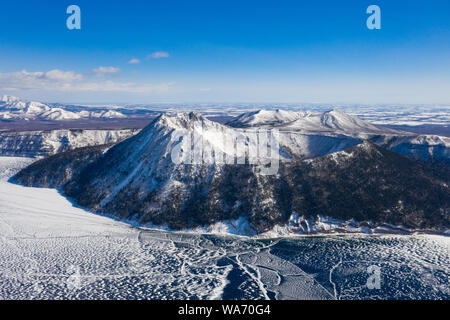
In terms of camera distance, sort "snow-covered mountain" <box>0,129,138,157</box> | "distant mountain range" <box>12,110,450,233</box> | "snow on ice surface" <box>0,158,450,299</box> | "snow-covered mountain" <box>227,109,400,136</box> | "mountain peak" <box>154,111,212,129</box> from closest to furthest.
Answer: "snow on ice surface" <box>0,158,450,299</box>
"distant mountain range" <box>12,110,450,233</box>
"mountain peak" <box>154,111,212,129</box>
"snow-covered mountain" <box>0,129,138,157</box>
"snow-covered mountain" <box>227,109,400,136</box>

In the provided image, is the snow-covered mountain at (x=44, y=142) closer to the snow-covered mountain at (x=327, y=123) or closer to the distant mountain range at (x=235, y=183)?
the distant mountain range at (x=235, y=183)

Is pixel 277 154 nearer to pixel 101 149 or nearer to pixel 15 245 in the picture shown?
pixel 101 149

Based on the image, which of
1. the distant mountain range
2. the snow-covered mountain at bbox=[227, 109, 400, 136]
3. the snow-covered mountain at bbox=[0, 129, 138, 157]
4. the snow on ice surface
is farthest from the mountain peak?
the snow-covered mountain at bbox=[227, 109, 400, 136]

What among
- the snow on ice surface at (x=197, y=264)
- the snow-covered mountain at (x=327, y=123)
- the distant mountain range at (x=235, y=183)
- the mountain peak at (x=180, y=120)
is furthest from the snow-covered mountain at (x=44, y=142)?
the snow on ice surface at (x=197, y=264)

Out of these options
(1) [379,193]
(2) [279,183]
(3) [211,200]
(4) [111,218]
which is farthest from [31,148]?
(1) [379,193]

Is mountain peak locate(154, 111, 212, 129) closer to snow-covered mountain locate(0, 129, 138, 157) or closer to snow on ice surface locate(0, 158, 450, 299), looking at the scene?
snow on ice surface locate(0, 158, 450, 299)
